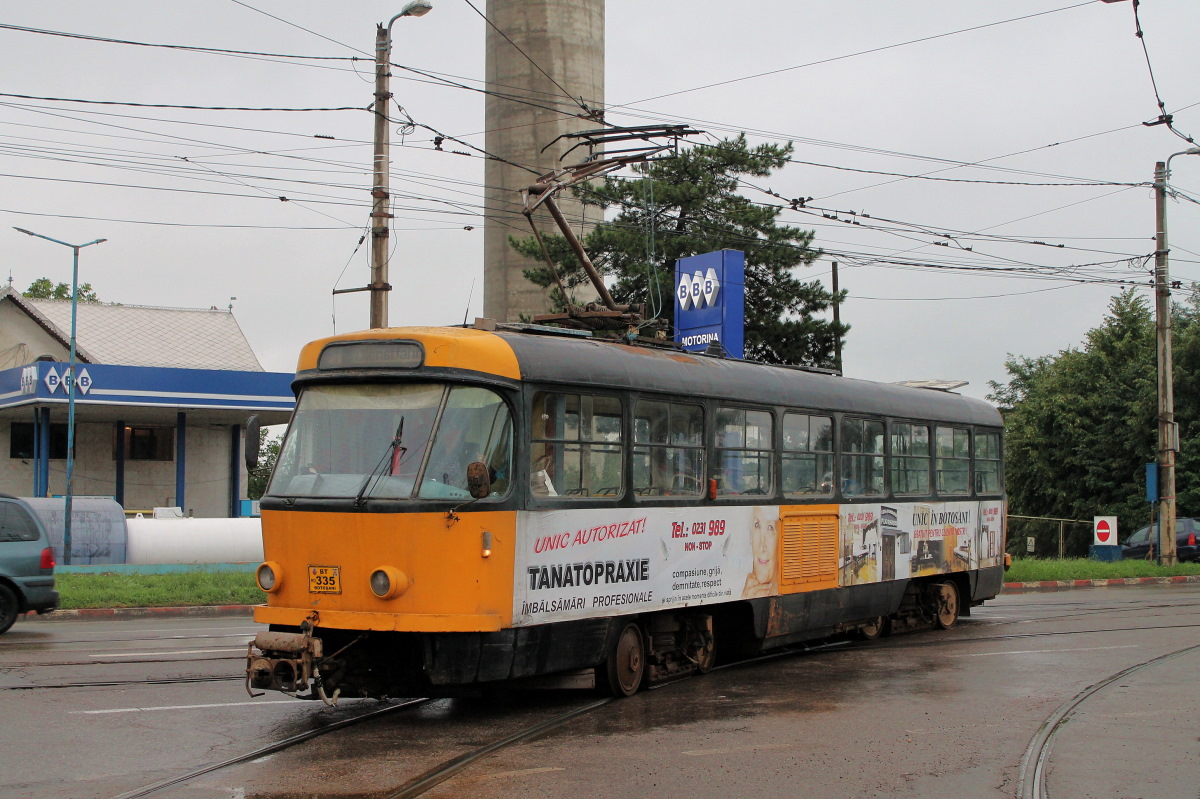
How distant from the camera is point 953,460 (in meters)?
16.8

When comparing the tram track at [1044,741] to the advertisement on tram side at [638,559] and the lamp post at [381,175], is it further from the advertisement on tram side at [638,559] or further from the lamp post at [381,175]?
the lamp post at [381,175]

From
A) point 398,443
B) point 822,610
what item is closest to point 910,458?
point 822,610

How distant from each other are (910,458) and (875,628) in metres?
2.07

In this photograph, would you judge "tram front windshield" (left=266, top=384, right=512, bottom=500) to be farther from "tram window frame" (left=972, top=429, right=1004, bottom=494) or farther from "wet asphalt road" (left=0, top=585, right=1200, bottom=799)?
"tram window frame" (left=972, top=429, right=1004, bottom=494)

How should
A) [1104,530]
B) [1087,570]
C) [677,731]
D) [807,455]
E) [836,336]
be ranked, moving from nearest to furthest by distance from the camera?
1. [677,731]
2. [807,455]
3. [1087,570]
4. [1104,530]
5. [836,336]

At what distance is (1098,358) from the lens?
158ft

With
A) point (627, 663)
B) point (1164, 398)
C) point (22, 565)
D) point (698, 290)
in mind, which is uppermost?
point (698, 290)

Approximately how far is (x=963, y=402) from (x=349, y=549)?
34.2ft

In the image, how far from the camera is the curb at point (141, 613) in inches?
762

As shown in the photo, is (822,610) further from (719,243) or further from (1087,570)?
(719,243)


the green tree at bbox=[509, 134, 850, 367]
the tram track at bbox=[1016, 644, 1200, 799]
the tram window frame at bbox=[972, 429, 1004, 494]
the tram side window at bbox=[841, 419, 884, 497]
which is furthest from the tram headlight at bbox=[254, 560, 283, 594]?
the green tree at bbox=[509, 134, 850, 367]

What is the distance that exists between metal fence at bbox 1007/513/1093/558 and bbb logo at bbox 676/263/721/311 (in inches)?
790

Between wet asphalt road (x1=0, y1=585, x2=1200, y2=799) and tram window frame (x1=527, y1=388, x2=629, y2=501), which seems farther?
tram window frame (x1=527, y1=388, x2=629, y2=501)

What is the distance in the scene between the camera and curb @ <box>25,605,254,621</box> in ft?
63.5
